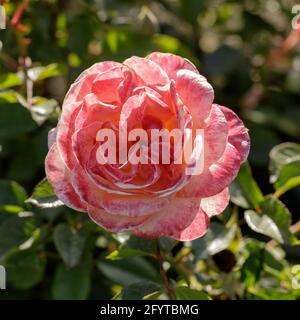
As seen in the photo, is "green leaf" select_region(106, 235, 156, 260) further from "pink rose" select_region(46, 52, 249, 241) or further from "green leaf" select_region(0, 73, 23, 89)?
Result: "green leaf" select_region(0, 73, 23, 89)

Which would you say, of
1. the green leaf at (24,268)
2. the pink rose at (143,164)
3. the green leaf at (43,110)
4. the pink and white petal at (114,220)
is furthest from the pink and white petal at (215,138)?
the green leaf at (24,268)

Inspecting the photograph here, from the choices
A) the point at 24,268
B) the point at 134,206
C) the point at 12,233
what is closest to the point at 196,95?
the point at 134,206

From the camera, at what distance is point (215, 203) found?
917 millimetres

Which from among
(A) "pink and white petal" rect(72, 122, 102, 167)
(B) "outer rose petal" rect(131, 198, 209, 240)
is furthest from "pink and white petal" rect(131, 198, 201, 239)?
(A) "pink and white petal" rect(72, 122, 102, 167)

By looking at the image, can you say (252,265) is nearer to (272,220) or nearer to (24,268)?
(272,220)

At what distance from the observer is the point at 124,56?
1339 millimetres

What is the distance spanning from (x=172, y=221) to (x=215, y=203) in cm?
7

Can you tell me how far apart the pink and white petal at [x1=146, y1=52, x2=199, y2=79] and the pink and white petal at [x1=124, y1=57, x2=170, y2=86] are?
23 millimetres

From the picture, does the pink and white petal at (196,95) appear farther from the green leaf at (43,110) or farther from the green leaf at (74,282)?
the green leaf at (74,282)

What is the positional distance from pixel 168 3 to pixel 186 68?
3.23 feet

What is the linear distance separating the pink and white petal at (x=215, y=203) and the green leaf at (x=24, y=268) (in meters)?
0.38

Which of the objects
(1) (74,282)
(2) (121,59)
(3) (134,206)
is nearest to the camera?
(3) (134,206)

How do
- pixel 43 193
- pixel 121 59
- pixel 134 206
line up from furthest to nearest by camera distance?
pixel 121 59
pixel 43 193
pixel 134 206
